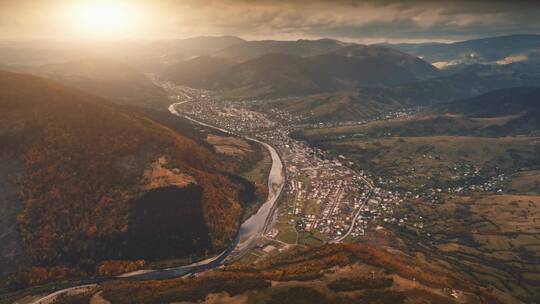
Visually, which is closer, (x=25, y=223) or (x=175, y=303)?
(x=175, y=303)

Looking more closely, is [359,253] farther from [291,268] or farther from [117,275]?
[117,275]

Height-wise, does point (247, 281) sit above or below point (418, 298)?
below

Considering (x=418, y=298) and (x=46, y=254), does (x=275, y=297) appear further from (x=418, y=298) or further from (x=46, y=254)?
(x=46, y=254)

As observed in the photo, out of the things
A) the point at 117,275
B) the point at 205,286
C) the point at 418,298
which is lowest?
the point at 117,275

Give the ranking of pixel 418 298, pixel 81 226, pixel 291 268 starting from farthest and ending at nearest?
1. pixel 81 226
2. pixel 291 268
3. pixel 418 298

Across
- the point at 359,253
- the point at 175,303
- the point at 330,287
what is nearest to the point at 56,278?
the point at 175,303

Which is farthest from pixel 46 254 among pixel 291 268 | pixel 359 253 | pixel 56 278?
pixel 359 253

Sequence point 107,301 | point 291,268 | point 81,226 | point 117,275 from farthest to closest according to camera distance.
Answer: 1. point 81,226
2. point 117,275
3. point 291,268
4. point 107,301

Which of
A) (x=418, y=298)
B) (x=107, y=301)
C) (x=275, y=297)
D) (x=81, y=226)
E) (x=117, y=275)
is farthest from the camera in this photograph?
(x=81, y=226)

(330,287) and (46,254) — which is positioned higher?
(330,287)
